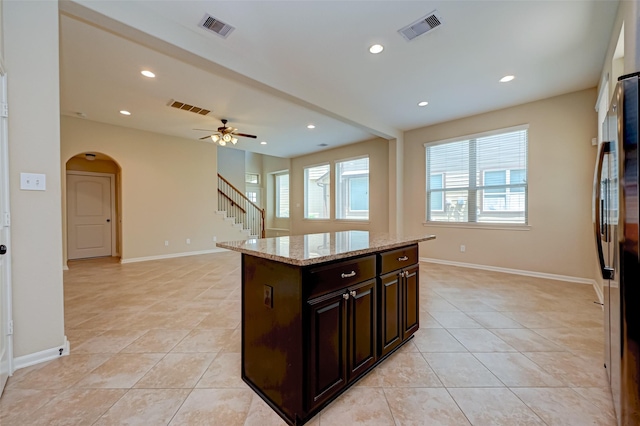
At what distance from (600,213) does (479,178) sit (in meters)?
3.62

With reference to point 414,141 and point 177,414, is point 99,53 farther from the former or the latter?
point 414,141

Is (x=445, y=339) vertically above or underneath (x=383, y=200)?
underneath

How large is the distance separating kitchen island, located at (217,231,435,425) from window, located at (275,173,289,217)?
28.9 ft

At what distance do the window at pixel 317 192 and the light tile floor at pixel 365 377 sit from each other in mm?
4948

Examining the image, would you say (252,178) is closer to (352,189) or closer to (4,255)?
(352,189)

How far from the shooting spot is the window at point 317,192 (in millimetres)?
7953

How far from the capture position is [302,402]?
1.36 metres

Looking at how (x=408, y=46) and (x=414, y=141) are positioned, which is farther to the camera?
(x=414, y=141)

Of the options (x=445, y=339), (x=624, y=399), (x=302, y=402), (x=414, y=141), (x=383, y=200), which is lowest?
(x=445, y=339)

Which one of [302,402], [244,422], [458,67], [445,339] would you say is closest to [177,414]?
[244,422]

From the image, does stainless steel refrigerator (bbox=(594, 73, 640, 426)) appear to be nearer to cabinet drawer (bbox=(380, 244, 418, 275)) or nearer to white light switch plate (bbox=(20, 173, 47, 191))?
cabinet drawer (bbox=(380, 244, 418, 275))

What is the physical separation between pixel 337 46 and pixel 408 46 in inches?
30.4

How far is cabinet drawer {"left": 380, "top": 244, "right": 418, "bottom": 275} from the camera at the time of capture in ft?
6.19

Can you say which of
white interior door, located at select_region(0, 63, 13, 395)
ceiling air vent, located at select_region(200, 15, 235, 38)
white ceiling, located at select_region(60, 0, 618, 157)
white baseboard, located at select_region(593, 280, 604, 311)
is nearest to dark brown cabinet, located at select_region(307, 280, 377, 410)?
white interior door, located at select_region(0, 63, 13, 395)
